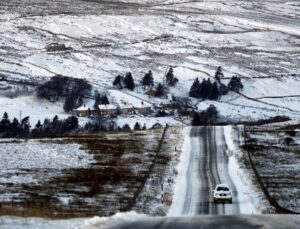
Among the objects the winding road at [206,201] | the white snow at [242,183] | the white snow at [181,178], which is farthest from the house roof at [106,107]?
the white snow at [242,183]

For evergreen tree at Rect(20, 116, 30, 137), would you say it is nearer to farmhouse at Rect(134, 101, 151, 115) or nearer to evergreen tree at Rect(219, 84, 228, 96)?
farmhouse at Rect(134, 101, 151, 115)

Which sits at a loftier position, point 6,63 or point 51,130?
point 6,63

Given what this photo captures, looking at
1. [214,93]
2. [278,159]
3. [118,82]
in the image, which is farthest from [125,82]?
[278,159]

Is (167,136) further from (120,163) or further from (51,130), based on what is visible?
(51,130)

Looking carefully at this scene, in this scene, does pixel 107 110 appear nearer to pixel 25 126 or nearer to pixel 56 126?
pixel 56 126

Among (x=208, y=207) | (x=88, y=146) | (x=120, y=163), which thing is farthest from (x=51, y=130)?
(x=208, y=207)

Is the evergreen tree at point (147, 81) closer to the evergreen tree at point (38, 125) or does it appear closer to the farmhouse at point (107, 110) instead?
the farmhouse at point (107, 110)
